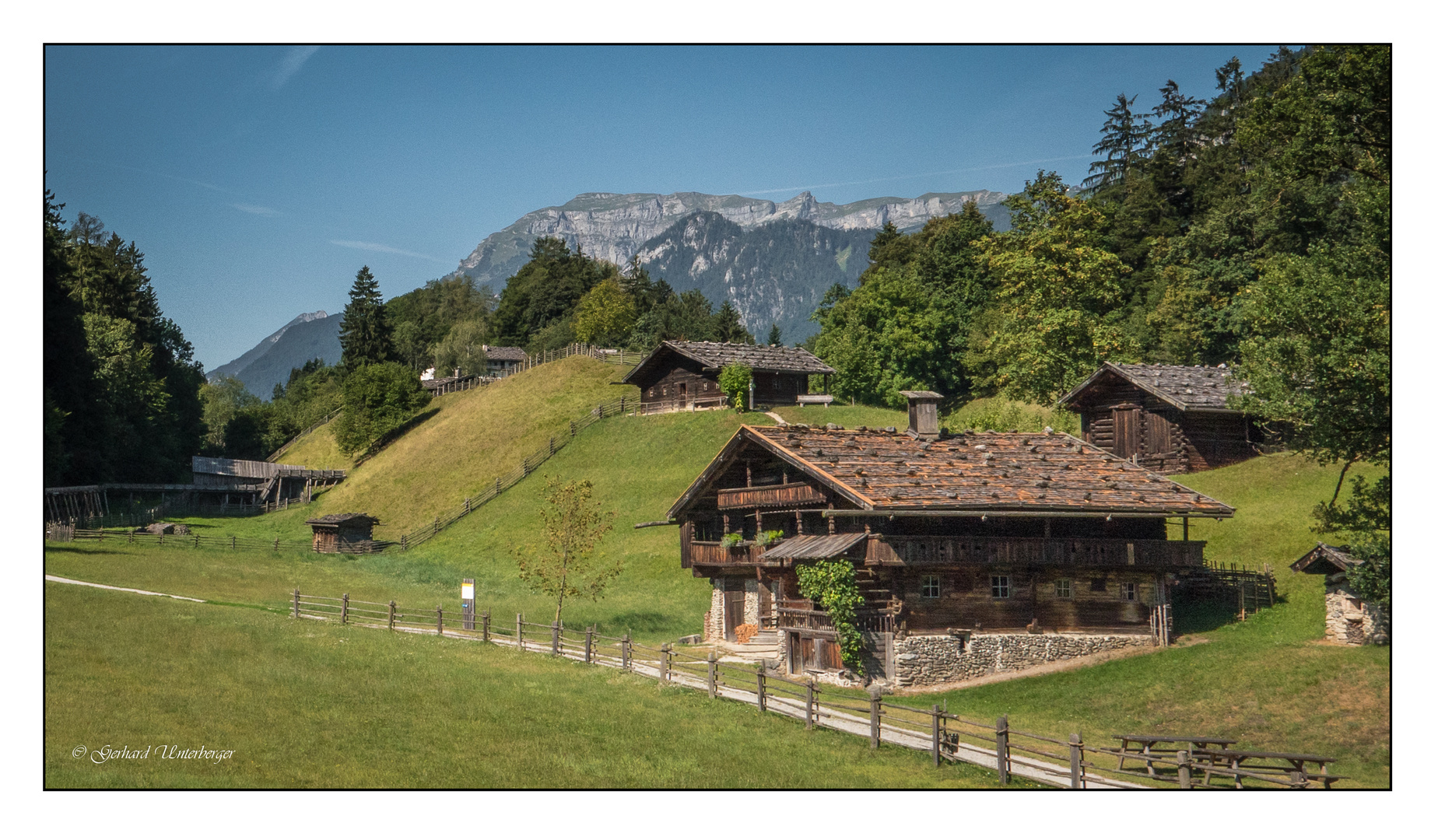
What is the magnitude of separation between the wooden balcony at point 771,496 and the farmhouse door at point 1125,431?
21.3 m

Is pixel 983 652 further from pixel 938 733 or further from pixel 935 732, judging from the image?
pixel 935 732

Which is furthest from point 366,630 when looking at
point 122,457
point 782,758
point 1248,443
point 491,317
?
point 491,317

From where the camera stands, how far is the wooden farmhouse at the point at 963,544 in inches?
1190

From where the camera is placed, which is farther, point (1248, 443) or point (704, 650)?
point (1248, 443)

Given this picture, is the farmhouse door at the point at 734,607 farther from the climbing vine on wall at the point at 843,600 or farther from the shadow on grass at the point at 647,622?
the climbing vine on wall at the point at 843,600

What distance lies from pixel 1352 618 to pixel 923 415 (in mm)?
13193

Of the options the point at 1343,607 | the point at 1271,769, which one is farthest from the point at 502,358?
the point at 1271,769

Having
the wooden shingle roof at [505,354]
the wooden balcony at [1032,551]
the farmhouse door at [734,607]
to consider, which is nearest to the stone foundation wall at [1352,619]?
the wooden balcony at [1032,551]

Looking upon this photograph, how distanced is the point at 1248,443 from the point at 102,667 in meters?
42.7

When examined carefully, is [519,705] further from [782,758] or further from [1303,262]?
[1303,262]

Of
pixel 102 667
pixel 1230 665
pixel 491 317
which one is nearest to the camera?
pixel 102 667

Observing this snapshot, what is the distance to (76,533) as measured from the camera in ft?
178

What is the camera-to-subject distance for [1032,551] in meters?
31.6
